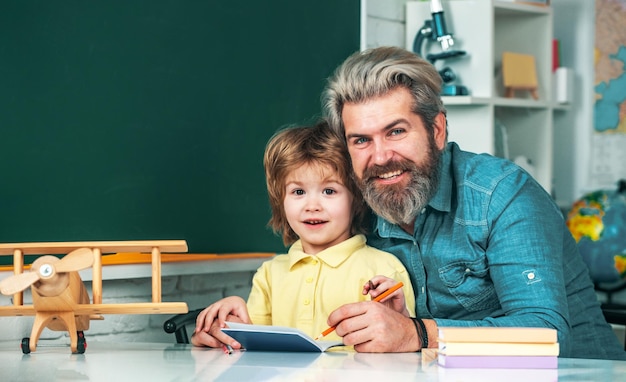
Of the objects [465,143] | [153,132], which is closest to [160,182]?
[153,132]

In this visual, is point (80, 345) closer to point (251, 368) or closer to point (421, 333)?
point (251, 368)

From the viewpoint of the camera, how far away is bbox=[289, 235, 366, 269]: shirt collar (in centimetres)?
218

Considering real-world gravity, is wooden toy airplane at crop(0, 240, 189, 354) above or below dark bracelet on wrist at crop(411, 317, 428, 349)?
above

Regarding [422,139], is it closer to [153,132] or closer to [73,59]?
[153,132]

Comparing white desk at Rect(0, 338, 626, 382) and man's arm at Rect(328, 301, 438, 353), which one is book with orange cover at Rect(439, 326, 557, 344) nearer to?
white desk at Rect(0, 338, 626, 382)

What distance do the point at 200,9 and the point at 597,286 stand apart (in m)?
2.33

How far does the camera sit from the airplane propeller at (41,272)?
5.59ft

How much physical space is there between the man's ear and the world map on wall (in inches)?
92.5

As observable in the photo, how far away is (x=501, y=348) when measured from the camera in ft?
5.04

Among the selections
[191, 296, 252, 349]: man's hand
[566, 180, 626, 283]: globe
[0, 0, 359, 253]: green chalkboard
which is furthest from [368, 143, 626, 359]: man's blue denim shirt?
[566, 180, 626, 283]: globe

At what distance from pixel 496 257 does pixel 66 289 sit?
98cm

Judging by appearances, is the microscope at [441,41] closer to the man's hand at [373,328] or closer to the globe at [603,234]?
the globe at [603,234]

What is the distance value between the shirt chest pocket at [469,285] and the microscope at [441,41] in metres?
1.41

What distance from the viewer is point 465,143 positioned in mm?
3545
